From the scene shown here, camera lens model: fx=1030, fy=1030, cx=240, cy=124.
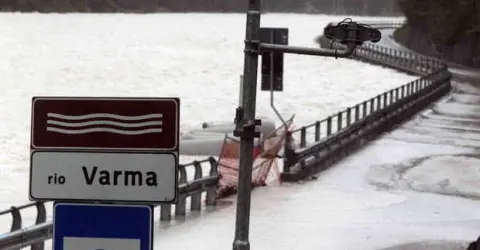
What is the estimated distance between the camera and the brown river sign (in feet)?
14.0

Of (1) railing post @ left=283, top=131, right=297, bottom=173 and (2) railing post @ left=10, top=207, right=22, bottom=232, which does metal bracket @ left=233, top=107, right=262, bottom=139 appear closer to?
(2) railing post @ left=10, top=207, right=22, bottom=232

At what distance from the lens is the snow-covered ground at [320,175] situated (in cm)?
1539

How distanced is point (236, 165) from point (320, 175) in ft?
11.0

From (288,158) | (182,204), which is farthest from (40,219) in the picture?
(288,158)

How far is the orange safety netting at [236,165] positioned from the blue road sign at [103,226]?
13.7 m

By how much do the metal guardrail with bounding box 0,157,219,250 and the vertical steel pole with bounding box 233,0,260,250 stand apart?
133 inches

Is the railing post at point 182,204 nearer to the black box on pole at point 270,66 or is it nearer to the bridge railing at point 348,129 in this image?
the bridge railing at point 348,129

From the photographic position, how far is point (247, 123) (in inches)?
297

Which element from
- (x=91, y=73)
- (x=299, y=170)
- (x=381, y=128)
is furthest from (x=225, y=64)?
(x=299, y=170)

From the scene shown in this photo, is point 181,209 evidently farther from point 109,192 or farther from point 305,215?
point 109,192

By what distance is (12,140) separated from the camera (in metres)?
42.1

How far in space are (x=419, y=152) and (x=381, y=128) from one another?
4.82 m

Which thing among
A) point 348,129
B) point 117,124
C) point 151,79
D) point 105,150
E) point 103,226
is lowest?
point 151,79

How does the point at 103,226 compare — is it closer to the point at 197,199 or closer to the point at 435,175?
the point at 197,199
